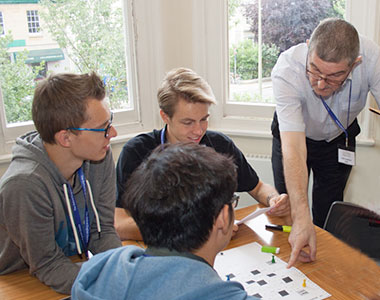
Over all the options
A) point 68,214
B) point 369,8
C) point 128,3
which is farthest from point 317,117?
point 128,3

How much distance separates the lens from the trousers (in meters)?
2.39

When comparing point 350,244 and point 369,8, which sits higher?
point 369,8

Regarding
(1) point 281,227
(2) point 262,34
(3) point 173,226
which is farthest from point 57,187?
(2) point 262,34

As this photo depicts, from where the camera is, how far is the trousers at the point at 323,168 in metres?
2.39

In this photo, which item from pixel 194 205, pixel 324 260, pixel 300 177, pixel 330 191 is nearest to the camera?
pixel 194 205

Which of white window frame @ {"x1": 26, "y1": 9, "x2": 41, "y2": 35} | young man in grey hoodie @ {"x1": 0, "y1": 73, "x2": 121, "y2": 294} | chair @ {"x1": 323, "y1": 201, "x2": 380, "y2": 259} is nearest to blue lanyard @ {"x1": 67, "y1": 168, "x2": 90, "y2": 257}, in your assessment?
young man in grey hoodie @ {"x1": 0, "y1": 73, "x2": 121, "y2": 294}

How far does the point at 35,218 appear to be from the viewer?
53.6 inches

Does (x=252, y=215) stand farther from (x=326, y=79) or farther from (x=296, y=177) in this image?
(x=326, y=79)

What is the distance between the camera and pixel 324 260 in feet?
4.67

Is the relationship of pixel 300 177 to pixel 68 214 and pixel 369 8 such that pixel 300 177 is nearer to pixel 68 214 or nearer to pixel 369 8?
pixel 68 214

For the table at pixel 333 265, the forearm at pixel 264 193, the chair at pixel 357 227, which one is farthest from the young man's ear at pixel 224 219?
the forearm at pixel 264 193

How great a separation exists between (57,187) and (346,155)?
5.00 ft

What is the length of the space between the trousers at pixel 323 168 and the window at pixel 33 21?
5.46 feet

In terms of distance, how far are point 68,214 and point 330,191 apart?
1.61m
